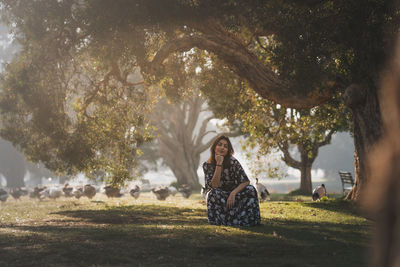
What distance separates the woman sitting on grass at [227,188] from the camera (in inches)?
376

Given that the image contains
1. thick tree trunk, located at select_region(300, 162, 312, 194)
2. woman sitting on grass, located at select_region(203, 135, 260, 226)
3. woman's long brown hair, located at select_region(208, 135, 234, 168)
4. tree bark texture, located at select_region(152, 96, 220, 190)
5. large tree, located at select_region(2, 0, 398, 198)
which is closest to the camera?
woman sitting on grass, located at select_region(203, 135, 260, 226)

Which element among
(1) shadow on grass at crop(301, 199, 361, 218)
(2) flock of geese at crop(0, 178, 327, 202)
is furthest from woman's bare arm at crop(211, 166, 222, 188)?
(2) flock of geese at crop(0, 178, 327, 202)

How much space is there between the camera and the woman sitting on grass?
955cm

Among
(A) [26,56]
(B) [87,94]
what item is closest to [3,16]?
(A) [26,56]

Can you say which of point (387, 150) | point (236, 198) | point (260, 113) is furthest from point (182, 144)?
point (236, 198)

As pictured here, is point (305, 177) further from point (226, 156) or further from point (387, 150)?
point (226, 156)

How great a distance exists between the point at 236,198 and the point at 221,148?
1.18m

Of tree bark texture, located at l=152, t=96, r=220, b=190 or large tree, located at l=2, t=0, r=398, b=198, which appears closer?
large tree, located at l=2, t=0, r=398, b=198

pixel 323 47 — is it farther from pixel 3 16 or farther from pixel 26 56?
pixel 3 16

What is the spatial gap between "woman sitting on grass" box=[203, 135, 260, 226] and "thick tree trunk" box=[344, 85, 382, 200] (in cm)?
508

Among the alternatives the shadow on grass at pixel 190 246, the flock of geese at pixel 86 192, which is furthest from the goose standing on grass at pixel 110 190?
the shadow on grass at pixel 190 246

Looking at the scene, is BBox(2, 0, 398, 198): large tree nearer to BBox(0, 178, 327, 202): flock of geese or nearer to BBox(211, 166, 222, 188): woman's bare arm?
BBox(211, 166, 222, 188): woman's bare arm

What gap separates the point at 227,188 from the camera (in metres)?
9.78

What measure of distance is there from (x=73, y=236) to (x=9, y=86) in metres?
9.12
